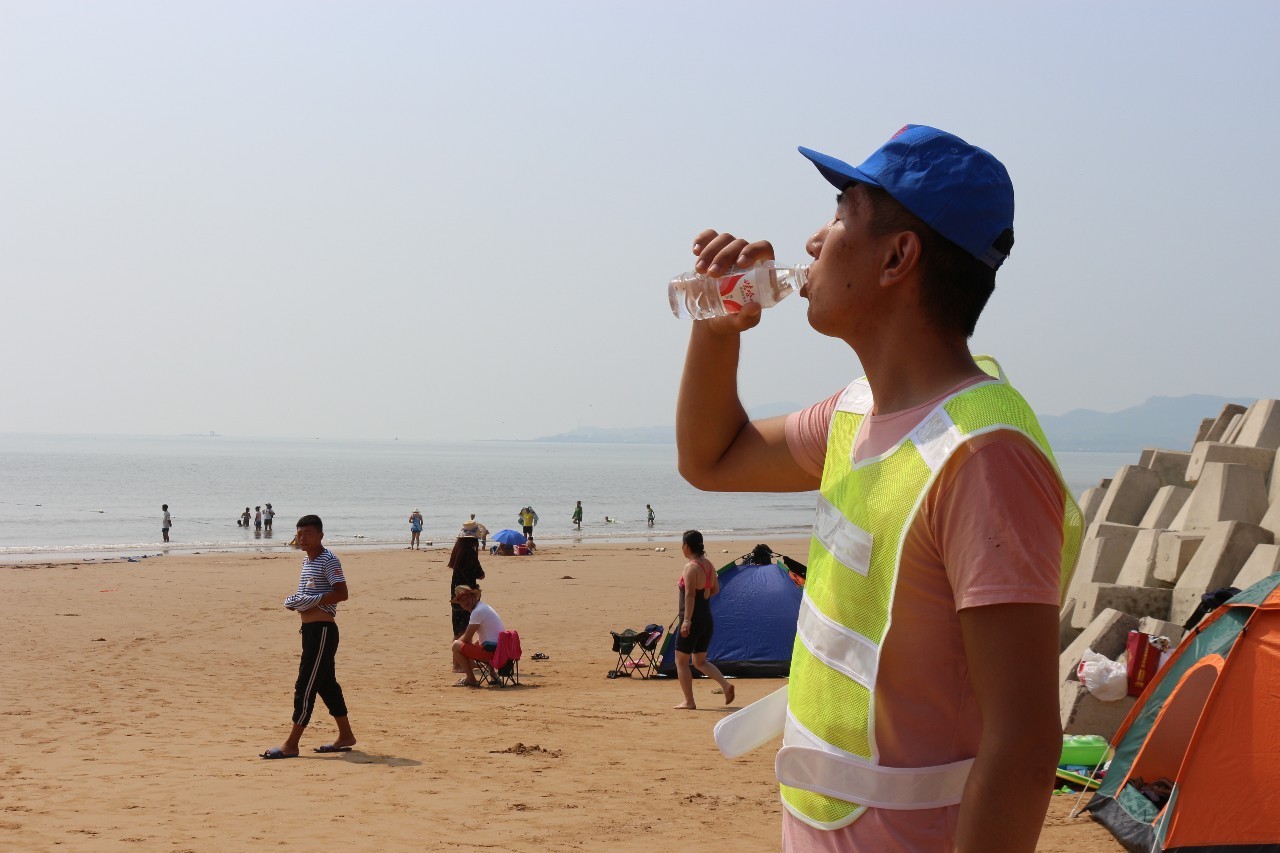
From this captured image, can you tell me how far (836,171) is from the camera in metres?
1.74

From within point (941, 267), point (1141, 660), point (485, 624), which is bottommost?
point (485, 624)

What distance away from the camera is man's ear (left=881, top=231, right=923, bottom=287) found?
1.69 m

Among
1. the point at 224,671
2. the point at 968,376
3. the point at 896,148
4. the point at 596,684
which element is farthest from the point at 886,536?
the point at 224,671

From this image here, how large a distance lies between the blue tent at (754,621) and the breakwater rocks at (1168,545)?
3.79 meters

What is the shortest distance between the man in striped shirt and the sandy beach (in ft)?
1.22

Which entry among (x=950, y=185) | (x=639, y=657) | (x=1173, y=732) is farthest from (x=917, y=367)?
(x=639, y=657)

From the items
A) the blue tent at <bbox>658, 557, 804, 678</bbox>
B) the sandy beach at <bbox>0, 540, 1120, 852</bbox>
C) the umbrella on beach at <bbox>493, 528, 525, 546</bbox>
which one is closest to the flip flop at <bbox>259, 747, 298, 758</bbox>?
the sandy beach at <bbox>0, 540, 1120, 852</bbox>

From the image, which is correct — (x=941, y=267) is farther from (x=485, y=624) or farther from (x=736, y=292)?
(x=485, y=624)

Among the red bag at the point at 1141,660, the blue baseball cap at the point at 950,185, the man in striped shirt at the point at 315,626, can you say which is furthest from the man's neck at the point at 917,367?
the man in striped shirt at the point at 315,626

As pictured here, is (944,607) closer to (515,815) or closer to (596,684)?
(515,815)

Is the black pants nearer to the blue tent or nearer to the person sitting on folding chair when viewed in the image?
the person sitting on folding chair

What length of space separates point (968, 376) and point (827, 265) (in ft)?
0.87

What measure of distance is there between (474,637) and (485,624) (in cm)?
20

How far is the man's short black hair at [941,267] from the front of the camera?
5.56 ft
